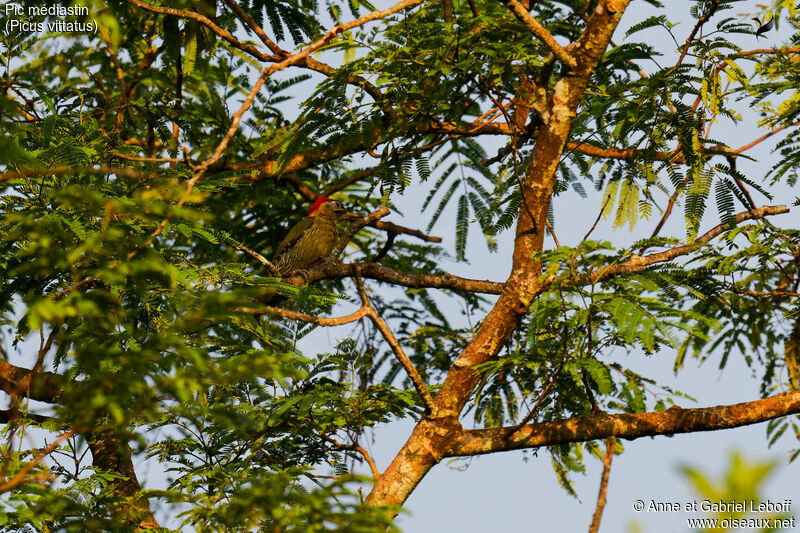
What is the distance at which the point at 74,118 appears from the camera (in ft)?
18.1

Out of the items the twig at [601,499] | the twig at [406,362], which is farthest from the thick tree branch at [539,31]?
the twig at [601,499]

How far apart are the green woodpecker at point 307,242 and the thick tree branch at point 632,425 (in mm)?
3542

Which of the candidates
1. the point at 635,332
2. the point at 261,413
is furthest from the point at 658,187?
the point at 261,413

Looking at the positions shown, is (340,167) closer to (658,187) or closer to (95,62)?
(95,62)

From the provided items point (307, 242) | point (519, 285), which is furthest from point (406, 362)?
point (307, 242)

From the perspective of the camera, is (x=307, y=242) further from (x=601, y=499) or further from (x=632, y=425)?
(x=601, y=499)

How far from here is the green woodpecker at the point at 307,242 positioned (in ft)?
22.4

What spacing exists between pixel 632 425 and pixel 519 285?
0.87 meters

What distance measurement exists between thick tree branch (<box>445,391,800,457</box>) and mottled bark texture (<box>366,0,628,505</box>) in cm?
15

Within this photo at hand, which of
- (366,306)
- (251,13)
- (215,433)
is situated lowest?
(215,433)

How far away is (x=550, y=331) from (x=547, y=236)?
5.48 ft

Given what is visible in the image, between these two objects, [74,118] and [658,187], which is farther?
[74,118]

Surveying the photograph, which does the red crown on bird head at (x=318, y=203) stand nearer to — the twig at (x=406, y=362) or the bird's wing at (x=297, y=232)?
the bird's wing at (x=297, y=232)

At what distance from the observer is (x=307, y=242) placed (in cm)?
681
